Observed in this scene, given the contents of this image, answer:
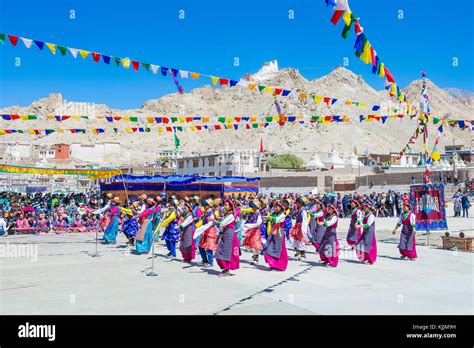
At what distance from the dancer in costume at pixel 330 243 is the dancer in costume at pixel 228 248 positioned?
2.58m

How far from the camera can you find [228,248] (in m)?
11.2

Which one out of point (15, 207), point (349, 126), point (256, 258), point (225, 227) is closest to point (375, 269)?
point (256, 258)

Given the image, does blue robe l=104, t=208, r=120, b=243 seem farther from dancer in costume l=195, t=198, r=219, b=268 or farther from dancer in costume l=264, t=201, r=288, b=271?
dancer in costume l=264, t=201, r=288, b=271

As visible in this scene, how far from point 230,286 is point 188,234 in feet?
10.6

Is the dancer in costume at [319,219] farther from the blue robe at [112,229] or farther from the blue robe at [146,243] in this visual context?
the blue robe at [112,229]

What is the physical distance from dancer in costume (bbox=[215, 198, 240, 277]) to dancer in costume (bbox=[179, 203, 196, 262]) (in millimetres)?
1559

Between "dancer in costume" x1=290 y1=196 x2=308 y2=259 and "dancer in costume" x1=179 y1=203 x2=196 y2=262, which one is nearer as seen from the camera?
"dancer in costume" x1=179 y1=203 x2=196 y2=262

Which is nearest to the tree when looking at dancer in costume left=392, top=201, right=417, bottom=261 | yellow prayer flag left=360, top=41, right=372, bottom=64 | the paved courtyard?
the paved courtyard

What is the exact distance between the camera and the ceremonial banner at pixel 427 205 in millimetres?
16906

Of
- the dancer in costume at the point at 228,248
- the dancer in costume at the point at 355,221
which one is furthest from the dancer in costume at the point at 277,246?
the dancer in costume at the point at 355,221

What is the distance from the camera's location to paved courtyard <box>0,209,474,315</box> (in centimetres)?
803
